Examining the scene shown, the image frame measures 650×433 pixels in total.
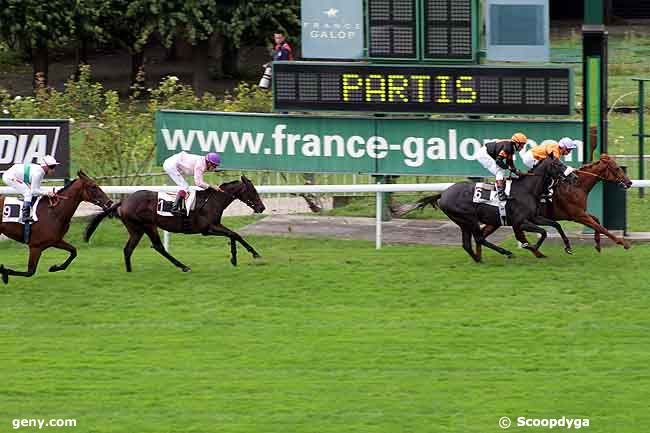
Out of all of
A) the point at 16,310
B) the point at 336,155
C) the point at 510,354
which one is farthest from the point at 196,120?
the point at 510,354

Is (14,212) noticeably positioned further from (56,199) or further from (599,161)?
(599,161)

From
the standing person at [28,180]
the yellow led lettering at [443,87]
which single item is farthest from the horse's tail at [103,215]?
the yellow led lettering at [443,87]

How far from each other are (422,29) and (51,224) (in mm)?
4457

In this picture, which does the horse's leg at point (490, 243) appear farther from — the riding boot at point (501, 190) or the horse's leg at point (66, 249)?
the horse's leg at point (66, 249)

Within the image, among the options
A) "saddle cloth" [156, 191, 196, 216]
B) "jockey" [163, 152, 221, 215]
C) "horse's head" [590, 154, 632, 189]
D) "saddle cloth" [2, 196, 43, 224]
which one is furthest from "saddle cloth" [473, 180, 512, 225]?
"saddle cloth" [2, 196, 43, 224]

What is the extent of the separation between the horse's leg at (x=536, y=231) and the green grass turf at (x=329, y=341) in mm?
108

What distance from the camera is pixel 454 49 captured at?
53.9 feet

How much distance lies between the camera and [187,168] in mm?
Result: 14891

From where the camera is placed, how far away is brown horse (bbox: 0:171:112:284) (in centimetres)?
1420

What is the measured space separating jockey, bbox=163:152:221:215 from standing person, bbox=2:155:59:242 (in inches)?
44.3

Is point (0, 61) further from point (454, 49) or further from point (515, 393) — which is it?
point (515, 393)

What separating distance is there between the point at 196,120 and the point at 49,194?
3.40m

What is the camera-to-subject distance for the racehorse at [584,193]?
1482 cm

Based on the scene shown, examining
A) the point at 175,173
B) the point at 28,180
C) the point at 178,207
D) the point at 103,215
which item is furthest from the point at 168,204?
the point at 28,180
